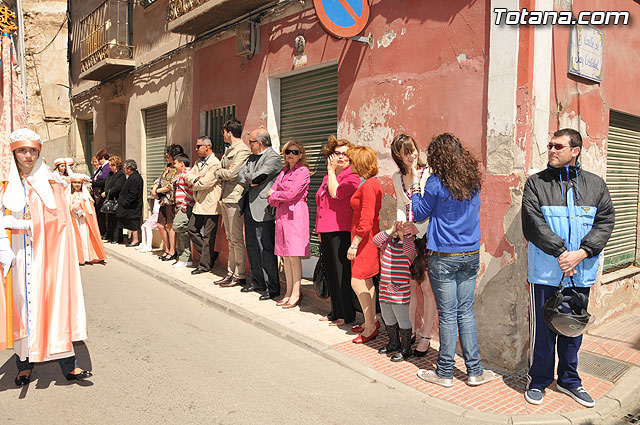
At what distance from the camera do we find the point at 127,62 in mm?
12016

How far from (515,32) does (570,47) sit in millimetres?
894

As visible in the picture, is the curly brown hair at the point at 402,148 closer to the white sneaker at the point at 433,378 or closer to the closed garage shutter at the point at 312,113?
the white sneaker at the point at 433,378

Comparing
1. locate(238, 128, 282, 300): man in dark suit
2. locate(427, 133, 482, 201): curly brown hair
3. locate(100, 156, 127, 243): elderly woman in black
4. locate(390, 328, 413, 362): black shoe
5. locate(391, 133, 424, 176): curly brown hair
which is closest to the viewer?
locate(427, 133, 482, 201): curly brown hair

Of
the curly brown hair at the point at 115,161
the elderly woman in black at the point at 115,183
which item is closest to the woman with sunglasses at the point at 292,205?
the elderly woman in black at the point at 115,183

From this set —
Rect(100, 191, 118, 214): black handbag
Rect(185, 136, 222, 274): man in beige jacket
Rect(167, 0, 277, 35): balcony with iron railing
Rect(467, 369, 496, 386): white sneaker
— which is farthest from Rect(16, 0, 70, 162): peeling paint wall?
Rect(467, 369, 496, 386): white sneaker

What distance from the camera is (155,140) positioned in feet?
38.5

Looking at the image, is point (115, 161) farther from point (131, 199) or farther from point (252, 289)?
point (252, 289)

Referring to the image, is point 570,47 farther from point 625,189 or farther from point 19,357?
point 19,357

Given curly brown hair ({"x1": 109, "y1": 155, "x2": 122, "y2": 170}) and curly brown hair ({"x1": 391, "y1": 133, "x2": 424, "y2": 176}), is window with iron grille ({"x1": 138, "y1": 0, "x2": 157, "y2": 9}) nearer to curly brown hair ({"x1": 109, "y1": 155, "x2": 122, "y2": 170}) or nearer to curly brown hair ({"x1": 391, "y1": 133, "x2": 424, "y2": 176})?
curly brown hair ({"x1": 109, "y1": 155, "x2": 122, "y2": 170})

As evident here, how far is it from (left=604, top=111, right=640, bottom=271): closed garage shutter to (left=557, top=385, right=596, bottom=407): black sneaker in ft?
8.19

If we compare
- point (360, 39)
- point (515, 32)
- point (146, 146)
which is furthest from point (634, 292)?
point (146, 146)

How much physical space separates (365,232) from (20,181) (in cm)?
297

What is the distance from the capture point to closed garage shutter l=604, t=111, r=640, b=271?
20.1 ft

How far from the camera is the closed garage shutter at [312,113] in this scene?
7035 mm
